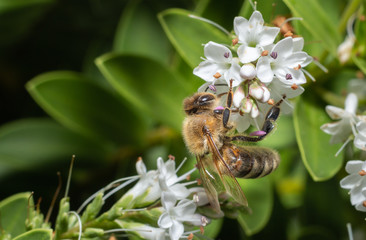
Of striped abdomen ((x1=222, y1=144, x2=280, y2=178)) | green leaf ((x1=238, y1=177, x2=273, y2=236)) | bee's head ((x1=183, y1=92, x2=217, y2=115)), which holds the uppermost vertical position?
bee's head ((x1=183, y1=92, x2=217, y2=115))

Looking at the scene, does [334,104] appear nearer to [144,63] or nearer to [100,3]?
[144,63]

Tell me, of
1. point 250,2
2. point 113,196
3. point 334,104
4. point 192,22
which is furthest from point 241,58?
point 113,196

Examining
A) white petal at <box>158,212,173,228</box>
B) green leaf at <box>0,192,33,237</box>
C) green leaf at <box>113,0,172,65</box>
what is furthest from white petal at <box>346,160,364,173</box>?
green leaf at <box>113,0,172,65</box>

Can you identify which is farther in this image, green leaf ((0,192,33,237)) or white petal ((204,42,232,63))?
green leaf ((0,192,33,237))

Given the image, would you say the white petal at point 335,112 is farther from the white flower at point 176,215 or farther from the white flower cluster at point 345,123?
the white flower at point 176,215

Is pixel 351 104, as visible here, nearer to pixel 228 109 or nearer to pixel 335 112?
pixel 335 112

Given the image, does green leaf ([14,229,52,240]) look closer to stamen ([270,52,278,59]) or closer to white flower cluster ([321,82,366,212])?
stamen ([270,52,278,59])

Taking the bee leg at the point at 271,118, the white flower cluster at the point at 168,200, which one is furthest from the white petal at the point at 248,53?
the white flower cluster at the point at 168,200
